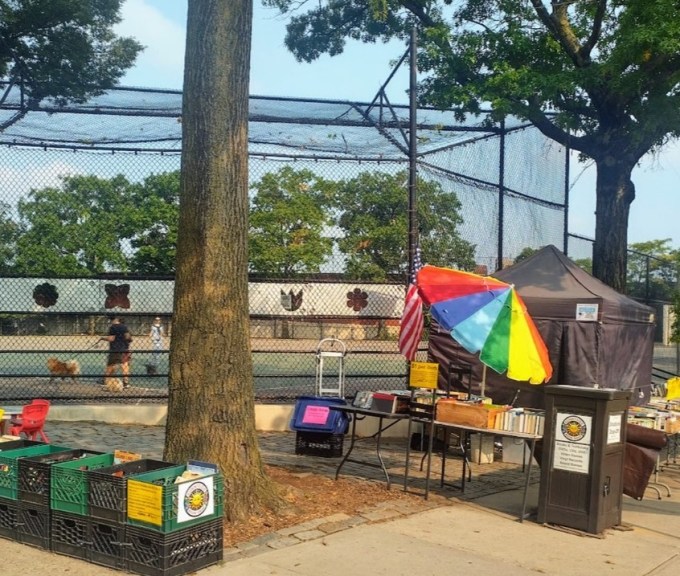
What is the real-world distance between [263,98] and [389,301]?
3621mm

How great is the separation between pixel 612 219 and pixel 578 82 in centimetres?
231

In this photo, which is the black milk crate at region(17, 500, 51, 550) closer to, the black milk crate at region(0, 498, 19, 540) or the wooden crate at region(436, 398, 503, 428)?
the black milk crate at region(0, 498, 19, 540)

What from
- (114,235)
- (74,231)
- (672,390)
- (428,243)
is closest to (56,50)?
(114,235)

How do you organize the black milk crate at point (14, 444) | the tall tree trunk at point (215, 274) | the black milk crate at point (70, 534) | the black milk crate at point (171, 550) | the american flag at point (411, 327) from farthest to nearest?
1. the american flag at point (411, 327)
2. the black milk crate at point (14, 444)
3. the tall tree trunk at point (215, 274)
4. the black milk crate at point (70, 534)
5. the black milk crate at point (171, 550)

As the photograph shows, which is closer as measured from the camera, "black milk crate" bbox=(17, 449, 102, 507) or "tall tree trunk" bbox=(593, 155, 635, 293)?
"black milk crate" bbox=(17, 449, 102, 507)

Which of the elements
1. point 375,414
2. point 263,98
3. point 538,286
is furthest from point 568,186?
point 375,414

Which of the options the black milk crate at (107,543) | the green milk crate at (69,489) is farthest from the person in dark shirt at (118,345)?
the black milk crate at (107,543)

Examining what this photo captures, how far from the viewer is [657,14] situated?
9977 millimetres

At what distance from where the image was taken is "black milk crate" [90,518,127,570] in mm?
5152

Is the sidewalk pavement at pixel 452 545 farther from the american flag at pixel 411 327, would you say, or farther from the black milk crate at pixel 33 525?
the american flag at pixel 411 327

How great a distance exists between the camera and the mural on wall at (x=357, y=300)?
37.4ft

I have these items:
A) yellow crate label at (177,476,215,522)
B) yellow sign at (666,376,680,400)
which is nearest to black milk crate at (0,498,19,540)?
yellow crate label at (177,476,215,522)

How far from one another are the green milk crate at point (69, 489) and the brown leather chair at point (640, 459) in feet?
15.7

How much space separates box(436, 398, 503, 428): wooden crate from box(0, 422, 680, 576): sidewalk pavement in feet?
2.72
